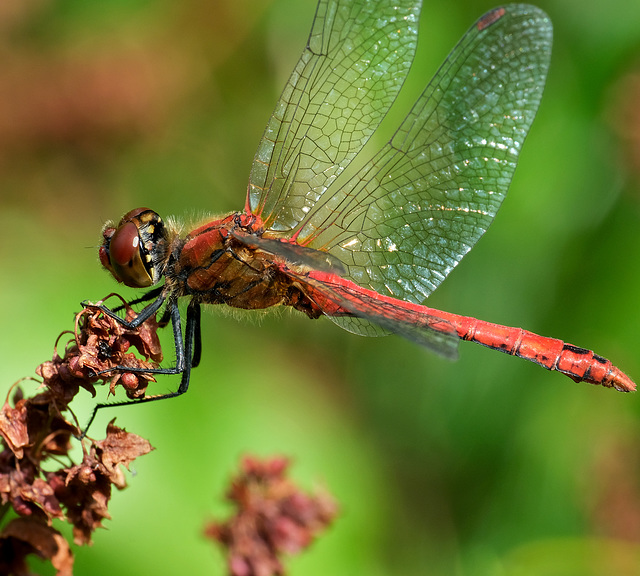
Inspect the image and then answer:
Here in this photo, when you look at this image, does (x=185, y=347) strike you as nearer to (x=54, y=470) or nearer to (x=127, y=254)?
(x=127, y=254)

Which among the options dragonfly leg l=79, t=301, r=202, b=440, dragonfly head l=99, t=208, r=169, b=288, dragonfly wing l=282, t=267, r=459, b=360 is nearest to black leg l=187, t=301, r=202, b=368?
dragonfly leg l=79, t=301, r=202, b=440

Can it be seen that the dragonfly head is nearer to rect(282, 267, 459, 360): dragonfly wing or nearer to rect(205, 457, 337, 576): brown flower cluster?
rect(282, 267, 459, 360): dragonfly wing

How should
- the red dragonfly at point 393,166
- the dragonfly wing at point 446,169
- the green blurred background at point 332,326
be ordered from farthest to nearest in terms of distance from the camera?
1. the green blurred background at point 332,326
2. the dragonfly wing at point 446,169
3. the red dragonfly at point 393,166

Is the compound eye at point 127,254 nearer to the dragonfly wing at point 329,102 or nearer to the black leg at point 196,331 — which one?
the black leg at point 196,331

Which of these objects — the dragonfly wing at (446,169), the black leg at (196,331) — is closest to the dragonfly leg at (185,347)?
the black leg at (196,331)

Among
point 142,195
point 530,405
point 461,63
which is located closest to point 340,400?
point 530,405

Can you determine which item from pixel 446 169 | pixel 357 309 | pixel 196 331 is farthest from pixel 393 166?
pixel 196 331
